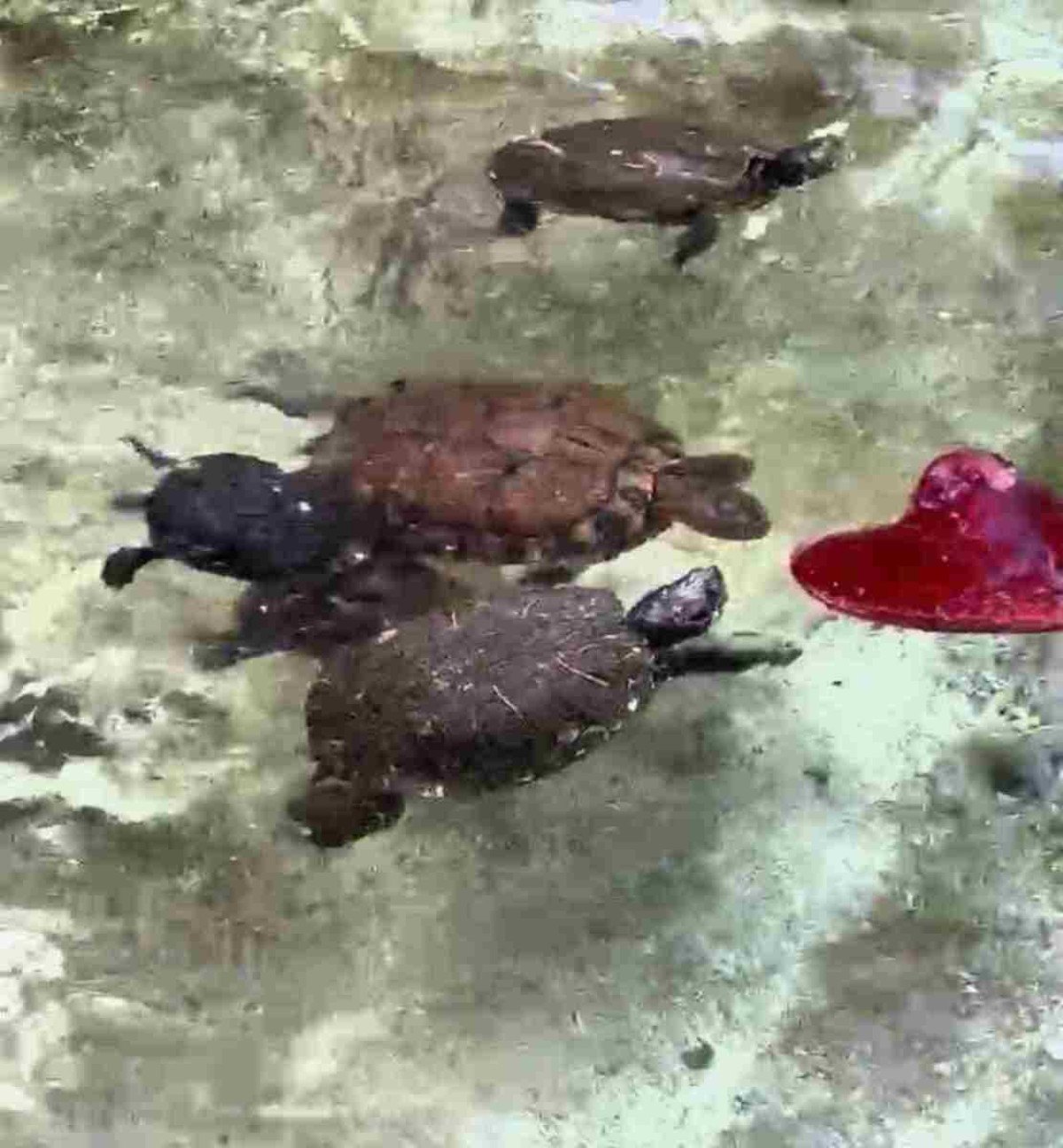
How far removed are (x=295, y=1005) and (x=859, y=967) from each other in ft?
2.35

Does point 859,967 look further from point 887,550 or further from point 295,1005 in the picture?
point 295,1005

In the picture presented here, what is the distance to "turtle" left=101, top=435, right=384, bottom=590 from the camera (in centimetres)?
182

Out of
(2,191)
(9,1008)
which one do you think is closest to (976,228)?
(2,191)

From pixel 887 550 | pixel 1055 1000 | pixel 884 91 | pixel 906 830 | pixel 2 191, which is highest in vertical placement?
pixel 884 91

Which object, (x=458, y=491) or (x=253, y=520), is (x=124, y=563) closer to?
(x=253, y=520)

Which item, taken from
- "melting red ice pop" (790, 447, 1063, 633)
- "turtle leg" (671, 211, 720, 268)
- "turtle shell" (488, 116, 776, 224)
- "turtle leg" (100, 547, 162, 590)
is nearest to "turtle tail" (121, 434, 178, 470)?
"turtle leg" (100, 547, 162, 590)

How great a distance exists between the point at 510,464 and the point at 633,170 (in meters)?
0.41

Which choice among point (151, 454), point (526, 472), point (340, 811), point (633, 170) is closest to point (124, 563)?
point (151, 454)

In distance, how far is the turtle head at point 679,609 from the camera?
1816mm

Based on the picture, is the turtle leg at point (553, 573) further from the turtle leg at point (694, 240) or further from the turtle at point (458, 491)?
the turtle leg at point (694, 240)

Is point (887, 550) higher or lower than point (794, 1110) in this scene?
higher

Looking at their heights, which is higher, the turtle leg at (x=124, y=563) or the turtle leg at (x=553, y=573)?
the turtle leg at (x=553, y=573)

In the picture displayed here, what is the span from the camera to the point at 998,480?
1.84 meters

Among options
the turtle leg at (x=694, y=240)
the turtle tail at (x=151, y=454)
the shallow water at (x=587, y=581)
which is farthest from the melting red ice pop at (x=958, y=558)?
the turtle tail at (x=151, y=454)
